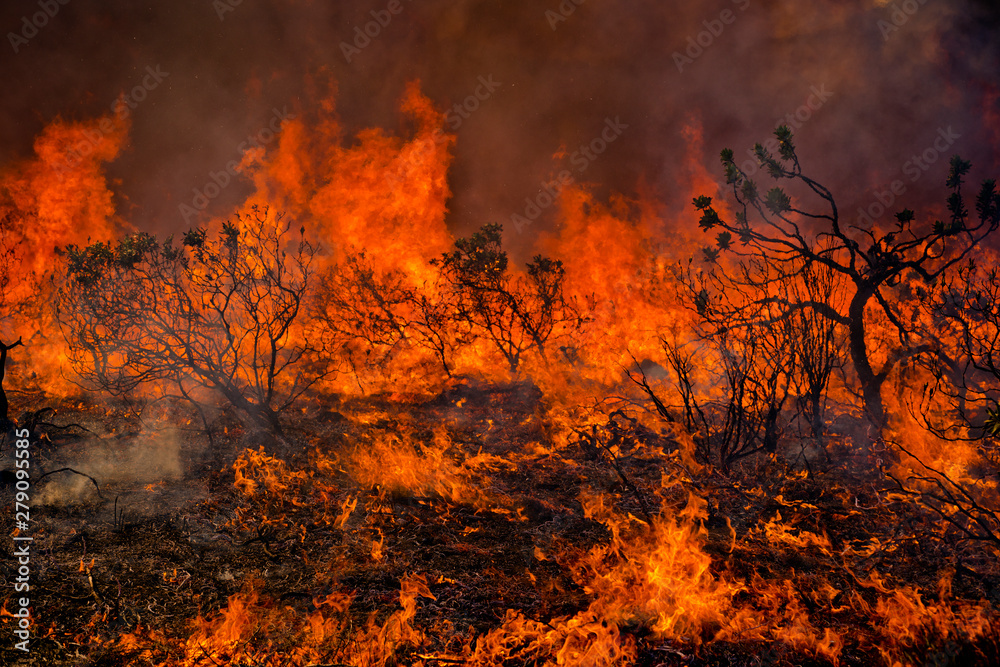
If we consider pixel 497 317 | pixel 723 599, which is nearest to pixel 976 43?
pixel 497 317

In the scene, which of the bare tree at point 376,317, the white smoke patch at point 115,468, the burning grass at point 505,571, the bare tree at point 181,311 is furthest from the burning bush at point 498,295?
the white smoke patch at point 115,468

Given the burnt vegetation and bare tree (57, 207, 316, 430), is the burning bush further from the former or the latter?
bare tree (57, 207, 316, 430)

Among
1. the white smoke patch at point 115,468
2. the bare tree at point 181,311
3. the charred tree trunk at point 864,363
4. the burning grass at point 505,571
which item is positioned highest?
the bare tree at point 181,311

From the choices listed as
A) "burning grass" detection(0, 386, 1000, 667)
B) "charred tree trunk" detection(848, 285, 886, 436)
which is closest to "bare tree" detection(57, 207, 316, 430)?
"burning grass" detection(0, 386, 1000, 667)

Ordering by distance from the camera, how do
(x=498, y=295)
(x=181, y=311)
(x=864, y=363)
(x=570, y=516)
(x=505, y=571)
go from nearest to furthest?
(x=505, y=571) < (x=570, y=516) < (x=864, y=363) < (x=181, y=311) < (x=498, y=295)

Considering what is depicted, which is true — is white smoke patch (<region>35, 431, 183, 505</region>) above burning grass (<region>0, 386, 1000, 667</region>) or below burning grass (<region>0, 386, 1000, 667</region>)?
above

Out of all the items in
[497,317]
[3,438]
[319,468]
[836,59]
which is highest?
[836,59]

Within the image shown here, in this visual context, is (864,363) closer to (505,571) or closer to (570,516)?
→ (570,516)

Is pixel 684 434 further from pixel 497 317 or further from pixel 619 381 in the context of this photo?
pixel 497 317

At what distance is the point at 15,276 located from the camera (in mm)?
17203

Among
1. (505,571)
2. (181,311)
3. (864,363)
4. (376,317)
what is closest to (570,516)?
(505,571)

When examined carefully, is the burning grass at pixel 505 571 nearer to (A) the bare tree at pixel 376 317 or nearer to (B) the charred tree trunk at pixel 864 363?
(B) the charred tree trunk at pixel 864 363

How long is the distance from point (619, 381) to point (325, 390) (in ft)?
25.0

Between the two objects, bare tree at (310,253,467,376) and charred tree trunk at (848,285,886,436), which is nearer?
charred tree trunk at (848,285,886,436)
